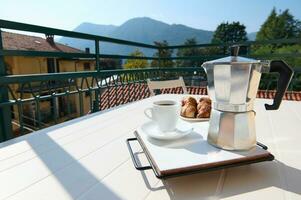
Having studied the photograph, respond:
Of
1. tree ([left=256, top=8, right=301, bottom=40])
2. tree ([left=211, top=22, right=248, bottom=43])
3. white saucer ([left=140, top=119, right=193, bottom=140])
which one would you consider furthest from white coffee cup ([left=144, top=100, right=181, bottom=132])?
tree ([left=211, top=22, right=248, bottom=43])

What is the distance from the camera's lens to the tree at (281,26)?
22.3m

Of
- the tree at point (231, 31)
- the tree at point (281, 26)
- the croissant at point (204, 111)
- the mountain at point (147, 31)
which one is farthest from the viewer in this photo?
the mountain at point (147, 31)

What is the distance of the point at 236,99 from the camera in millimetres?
625

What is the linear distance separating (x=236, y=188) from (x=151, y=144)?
0.26 meters

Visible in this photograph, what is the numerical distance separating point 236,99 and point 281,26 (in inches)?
1062

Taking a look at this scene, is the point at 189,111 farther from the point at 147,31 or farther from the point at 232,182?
the point at 147,31

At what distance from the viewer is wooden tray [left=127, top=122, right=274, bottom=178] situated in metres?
0.49

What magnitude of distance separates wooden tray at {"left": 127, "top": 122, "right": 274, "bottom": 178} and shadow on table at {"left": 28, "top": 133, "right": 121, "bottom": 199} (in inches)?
4.6

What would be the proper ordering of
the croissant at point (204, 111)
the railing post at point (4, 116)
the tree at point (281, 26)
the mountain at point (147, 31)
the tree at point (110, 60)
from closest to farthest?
the croissant at point (204, 111), the railing post at point (4, 116), the tree at point (110, 60), the tree at point (281, 26), the mountain at point (147, 31)

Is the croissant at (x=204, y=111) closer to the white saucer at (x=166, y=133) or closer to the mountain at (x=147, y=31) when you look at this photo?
the white saucer at (x=166, y=133)

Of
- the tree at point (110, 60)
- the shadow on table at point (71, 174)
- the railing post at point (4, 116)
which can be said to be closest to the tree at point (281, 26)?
the tree at point (110, 60)

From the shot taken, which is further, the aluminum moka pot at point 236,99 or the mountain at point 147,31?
the mountain at point 147,31

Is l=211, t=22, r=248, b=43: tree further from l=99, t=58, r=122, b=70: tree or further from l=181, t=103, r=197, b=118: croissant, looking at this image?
l=181, t=103, r=197, b=118: croissant

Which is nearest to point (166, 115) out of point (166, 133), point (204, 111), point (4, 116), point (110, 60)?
point (166, 133)
